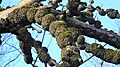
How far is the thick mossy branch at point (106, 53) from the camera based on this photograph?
3574 millimetres

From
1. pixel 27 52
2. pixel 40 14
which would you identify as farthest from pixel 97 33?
pixel 27 52

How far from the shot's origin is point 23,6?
16.9ft

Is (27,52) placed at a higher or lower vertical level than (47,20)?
lower

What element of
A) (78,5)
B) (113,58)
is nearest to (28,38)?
(78,5)

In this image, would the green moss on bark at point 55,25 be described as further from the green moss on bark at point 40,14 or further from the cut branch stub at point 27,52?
the cut branch stub at point 27,52

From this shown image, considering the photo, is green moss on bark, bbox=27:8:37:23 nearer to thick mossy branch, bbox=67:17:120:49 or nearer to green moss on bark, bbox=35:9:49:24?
green moss on bark, bbox=35:9:49:24

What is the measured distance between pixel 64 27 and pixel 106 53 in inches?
31.6

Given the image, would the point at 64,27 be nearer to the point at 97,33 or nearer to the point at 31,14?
the point at 97,33

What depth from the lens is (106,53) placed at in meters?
3.66

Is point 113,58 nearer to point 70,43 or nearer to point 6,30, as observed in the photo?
point 70,43

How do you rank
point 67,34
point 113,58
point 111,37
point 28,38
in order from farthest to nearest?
point 28,38
point 111,37
point 67,34
point 113,58

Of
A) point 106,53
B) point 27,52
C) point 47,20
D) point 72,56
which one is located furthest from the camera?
point 27,52

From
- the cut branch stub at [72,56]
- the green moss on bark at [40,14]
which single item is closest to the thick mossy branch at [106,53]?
the cut branch stub at [72,56]

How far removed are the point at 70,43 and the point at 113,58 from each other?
53cm
